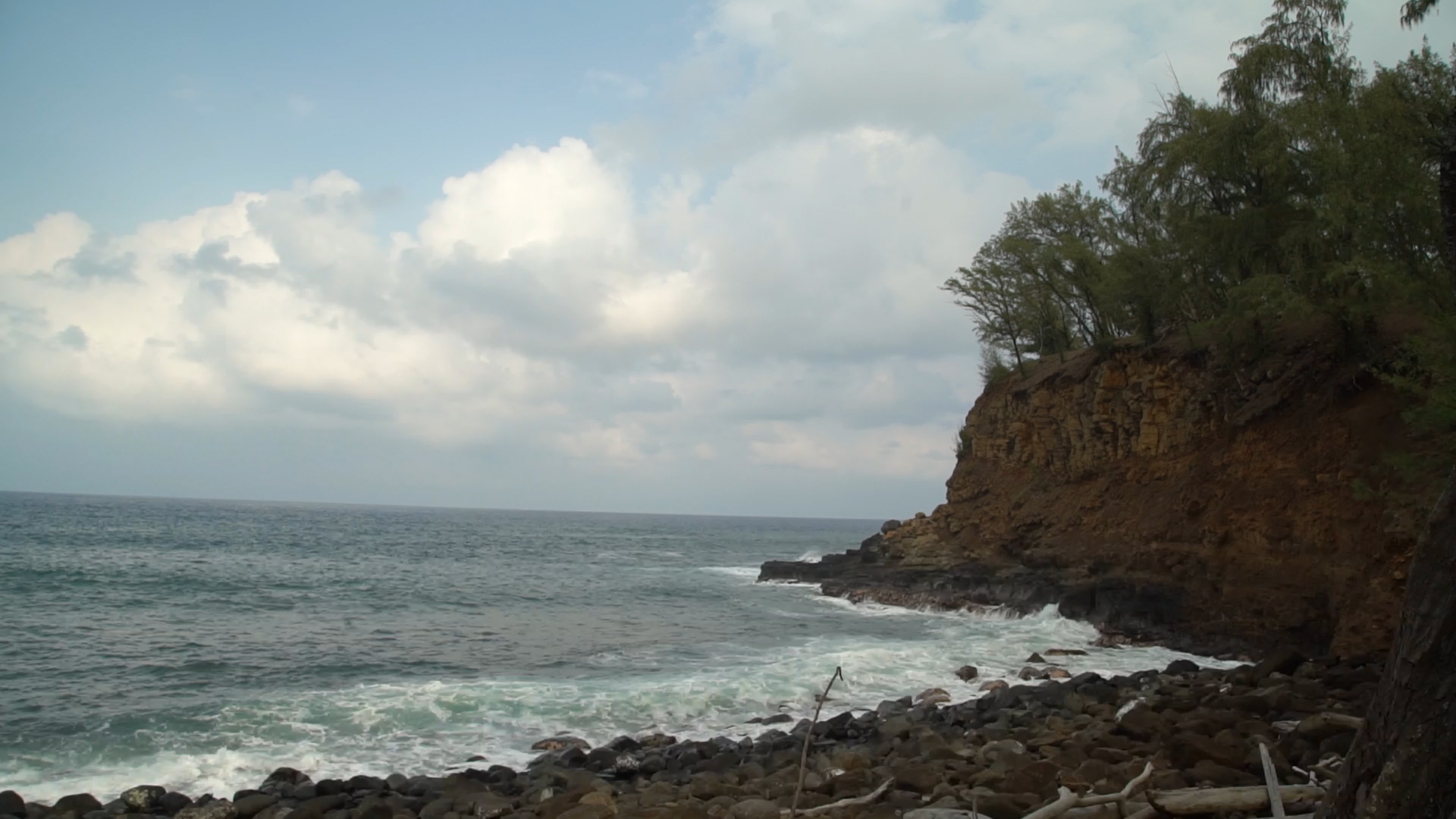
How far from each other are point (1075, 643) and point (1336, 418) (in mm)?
8016

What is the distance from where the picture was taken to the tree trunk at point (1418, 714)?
4121 mm

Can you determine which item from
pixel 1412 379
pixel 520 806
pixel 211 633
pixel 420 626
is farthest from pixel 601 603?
pixel 1412 379

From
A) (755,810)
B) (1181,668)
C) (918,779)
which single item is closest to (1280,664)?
(1181,668)

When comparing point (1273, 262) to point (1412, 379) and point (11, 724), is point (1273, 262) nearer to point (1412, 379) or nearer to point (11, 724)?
point (1412, 379)

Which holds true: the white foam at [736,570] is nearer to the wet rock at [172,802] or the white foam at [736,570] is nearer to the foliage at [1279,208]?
the foliage at [1279,208]

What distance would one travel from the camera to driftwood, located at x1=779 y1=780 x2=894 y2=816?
7.85 m

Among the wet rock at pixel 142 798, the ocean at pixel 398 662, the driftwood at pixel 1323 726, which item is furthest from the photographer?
the ocean at pixel 398 662

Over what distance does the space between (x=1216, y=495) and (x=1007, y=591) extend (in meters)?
8.23

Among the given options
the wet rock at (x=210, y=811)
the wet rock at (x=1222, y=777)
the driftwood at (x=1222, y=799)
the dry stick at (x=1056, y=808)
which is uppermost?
the driftwood at (x=1222, y=799)

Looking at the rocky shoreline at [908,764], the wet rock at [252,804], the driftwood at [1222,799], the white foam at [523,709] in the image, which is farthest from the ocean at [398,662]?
the driftwood at [1222,799]

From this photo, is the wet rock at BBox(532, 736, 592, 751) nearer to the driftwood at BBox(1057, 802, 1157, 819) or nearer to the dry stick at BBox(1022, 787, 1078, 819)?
the dry stick at BBox(1022, 787, 1078, 819)

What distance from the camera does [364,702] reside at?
1622 cm

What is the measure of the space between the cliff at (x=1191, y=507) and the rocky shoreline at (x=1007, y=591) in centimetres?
7

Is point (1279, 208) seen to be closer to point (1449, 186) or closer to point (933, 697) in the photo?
point (933, 697)
